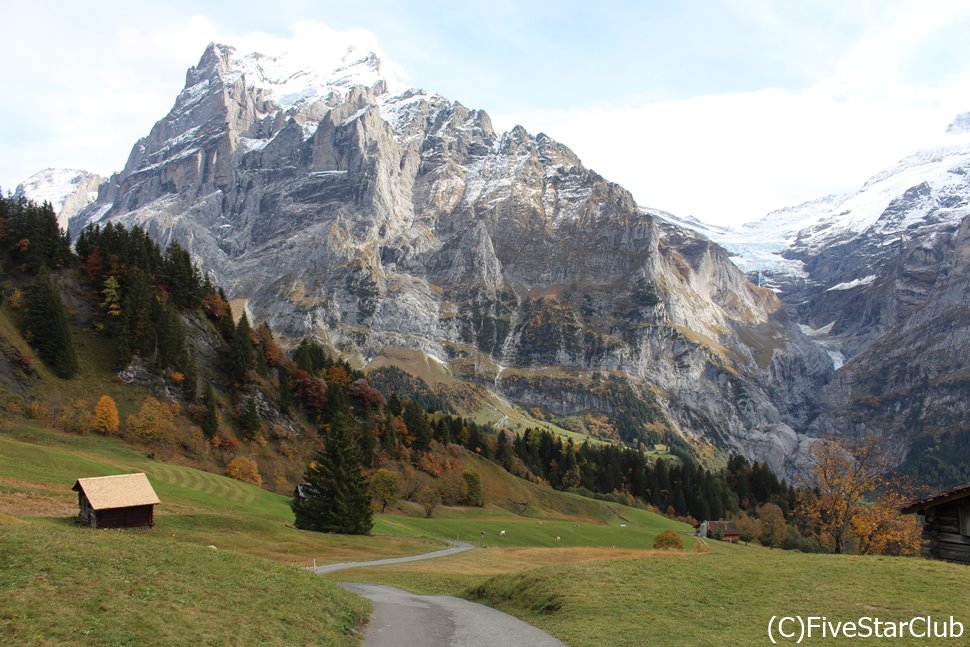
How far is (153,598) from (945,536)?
123 feet

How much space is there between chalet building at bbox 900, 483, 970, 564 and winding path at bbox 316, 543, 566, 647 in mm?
23050

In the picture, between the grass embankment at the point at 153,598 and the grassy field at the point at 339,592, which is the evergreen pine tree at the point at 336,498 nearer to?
the grassy field at the point at 339,592

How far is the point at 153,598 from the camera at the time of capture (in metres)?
20.7

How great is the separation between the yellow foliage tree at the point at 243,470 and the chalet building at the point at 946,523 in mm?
89735

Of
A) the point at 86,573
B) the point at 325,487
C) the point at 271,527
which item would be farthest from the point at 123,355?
the point at 86,573

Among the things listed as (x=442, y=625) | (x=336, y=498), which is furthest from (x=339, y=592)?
(x=336, y=498)

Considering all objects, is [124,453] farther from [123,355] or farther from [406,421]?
[406,421]

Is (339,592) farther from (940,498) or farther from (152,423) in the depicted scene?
(152,423)

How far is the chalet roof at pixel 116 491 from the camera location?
48.8m

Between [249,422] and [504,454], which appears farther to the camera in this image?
[504,454]

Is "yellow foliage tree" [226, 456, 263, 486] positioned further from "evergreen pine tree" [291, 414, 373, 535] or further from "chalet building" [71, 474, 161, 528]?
"chalet building" [71, 474, 161, 528]

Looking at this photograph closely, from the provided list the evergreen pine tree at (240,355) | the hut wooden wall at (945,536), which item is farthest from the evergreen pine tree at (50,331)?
the hut wooden wall at (945,536)

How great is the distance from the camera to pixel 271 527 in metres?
63.7
